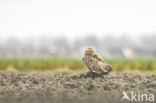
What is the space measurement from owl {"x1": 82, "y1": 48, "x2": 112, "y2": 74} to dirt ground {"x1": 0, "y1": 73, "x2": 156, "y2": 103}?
0.81 feet

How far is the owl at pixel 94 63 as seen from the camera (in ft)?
40.0

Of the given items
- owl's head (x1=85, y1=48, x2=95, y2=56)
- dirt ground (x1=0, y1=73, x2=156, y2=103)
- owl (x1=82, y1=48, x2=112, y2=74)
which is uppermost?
owl's head (x1=85, y1=48, x2=95, y2=56)

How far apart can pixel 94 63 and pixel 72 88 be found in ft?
4.95

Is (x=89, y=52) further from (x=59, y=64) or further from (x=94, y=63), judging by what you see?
(x=59, y=64)

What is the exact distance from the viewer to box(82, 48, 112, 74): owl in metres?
12.2

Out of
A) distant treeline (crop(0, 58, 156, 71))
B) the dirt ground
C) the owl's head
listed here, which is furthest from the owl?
distant treeline (crop(0, 58, 156, 71))

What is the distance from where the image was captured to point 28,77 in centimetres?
1293

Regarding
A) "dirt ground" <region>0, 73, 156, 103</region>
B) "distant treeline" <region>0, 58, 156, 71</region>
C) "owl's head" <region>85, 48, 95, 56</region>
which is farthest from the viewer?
"distant treeline" <region>0, 58, 156, 71</region>

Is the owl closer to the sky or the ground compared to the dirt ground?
closer to the sky

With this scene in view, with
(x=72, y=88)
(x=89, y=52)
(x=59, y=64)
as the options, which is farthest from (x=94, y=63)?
(x=59, y=64)

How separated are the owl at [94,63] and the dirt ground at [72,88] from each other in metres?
0.25

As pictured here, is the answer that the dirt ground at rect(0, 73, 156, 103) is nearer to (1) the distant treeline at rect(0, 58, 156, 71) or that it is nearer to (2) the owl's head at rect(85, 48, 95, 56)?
(2) the owl's head at rect(85, 48, 95, 56)

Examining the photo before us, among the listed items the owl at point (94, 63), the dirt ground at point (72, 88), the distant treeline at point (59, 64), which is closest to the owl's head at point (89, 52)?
the owl at point (94, 63)

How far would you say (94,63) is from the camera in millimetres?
12156
